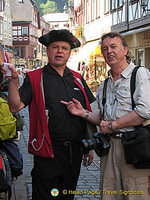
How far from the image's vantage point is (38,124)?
10.5 ft

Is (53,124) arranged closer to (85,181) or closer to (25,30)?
(85,181)

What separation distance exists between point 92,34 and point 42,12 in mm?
123462

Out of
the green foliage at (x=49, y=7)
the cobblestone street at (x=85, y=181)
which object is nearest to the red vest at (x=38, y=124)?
the cobblestone street at (x=85, y=181)

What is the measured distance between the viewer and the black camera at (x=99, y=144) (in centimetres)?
289

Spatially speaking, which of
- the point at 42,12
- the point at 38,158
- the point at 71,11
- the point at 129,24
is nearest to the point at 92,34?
the point at 129,24

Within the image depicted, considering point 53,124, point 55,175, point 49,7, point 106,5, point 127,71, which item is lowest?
point 55,175

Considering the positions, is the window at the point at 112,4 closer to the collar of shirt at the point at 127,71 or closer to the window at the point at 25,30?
the collar of shirt at the point at 127,71

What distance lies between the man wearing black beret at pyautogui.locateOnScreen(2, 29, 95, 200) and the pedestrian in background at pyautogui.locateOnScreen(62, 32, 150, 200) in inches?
16.8

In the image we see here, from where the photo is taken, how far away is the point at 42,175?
129 inches

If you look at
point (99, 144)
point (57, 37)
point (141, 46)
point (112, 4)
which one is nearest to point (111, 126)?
point (99, 144)

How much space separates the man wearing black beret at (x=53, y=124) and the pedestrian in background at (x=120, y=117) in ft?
1.40

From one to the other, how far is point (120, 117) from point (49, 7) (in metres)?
147

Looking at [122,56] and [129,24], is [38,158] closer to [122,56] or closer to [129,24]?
[122,56]

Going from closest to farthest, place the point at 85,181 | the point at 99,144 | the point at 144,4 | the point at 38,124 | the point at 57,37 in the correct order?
the point at 99,144 → the point at 38,124 → the point at 57,37 → the point at 85,181 → the point at 144,4
